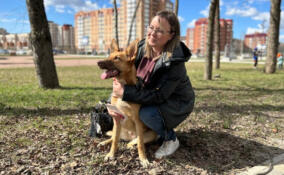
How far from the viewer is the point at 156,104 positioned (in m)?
2.90

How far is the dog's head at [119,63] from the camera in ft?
8.15

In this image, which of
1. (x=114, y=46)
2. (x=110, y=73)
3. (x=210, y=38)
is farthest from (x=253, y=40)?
(x=110, y=73)

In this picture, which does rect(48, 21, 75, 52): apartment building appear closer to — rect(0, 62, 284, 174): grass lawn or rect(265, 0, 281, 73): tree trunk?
rect(265, 0, 281, 73): tree trunk

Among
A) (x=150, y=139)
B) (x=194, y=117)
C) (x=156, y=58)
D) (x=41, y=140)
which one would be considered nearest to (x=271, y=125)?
(x=194, y=117)

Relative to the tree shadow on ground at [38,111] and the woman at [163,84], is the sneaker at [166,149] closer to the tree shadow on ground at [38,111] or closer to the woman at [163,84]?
the woman at [163,84]

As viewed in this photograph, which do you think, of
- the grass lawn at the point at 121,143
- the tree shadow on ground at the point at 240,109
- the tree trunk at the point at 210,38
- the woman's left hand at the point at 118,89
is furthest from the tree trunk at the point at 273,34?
the woman's left hand at the point at 118,89

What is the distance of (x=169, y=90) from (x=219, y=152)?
142cm

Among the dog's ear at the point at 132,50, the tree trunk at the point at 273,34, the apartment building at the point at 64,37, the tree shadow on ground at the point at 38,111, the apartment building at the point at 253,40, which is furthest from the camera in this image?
the apartment building at the point at 64,37

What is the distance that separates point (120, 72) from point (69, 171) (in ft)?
4.64

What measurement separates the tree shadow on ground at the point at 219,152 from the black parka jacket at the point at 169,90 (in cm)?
62

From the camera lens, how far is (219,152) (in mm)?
3326

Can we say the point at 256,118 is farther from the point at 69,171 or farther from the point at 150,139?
the point at 69,171

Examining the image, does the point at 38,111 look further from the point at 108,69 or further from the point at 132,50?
the point at 132,50

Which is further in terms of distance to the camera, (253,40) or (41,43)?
(253,40)
